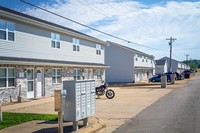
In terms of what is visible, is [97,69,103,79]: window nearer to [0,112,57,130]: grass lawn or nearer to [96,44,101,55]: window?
[96,44,101,55]: window

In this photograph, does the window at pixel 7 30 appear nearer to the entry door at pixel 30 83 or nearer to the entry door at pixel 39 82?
the entry door at pixel 30 83

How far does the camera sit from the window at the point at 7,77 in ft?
65.2

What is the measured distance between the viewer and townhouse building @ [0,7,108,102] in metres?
20.3

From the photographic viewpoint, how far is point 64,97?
391 inches

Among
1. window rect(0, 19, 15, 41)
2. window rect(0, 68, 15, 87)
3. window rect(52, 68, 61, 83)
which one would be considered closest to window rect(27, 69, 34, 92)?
window rect(0, 68, 15, 87)

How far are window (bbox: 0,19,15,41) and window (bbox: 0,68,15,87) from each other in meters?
2.03

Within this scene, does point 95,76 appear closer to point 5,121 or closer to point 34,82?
point 34,82

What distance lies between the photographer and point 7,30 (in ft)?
67.4

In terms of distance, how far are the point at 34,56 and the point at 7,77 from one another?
3.90 m

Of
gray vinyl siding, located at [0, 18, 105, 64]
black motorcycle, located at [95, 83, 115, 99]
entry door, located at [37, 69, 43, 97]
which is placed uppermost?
gray vinyl siding, located at [0, 18, 105, 64]

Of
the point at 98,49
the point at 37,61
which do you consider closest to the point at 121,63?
the point at 98,49

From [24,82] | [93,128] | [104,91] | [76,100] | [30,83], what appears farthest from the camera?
[104,91]

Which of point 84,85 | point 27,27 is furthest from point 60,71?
point 84,85

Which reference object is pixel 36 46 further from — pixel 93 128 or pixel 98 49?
pixel 98 49
